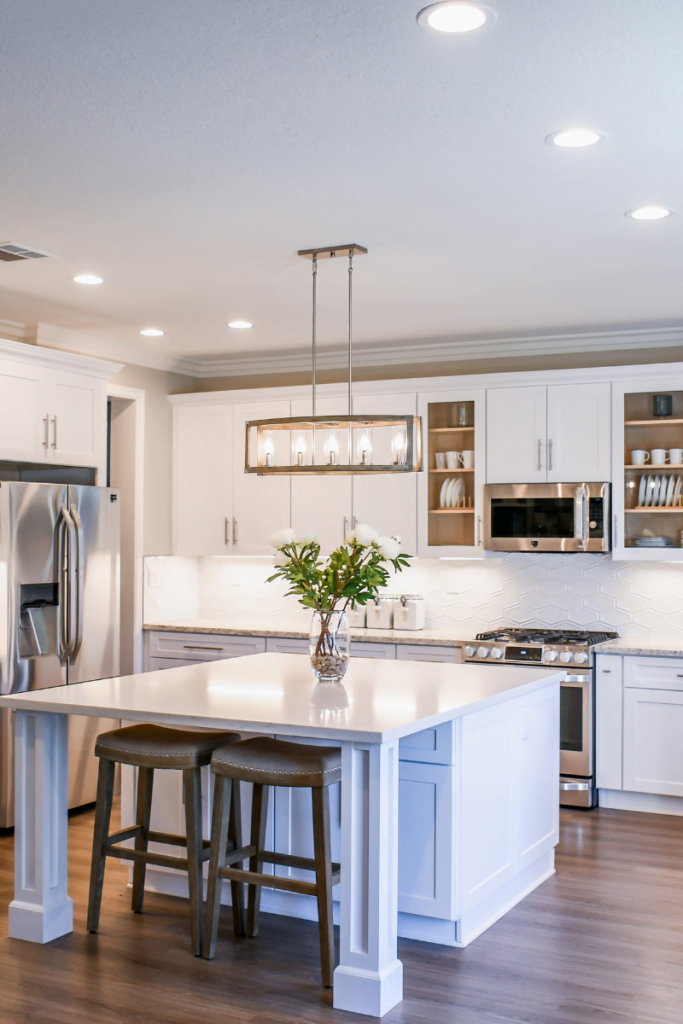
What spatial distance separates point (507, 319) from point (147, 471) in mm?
2610

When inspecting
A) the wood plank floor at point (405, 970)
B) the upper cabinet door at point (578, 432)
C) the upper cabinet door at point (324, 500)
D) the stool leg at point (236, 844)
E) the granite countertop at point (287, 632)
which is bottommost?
the wood plank floor at point (405, 970)

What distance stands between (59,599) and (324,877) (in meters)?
2.69

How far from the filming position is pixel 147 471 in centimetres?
673

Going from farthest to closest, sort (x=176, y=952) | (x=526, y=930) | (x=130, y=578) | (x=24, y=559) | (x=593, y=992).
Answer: (x=130, y=578) → (x=24, y=559) → (x=526, y=930) → (x=176, y=952) → (x=593, y=992)

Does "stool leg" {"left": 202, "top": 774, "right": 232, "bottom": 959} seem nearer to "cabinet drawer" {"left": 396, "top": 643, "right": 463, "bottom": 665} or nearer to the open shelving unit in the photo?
"cabinet drawer" {"left": 396, "top": 643, "right": 463, "bottom": 665}

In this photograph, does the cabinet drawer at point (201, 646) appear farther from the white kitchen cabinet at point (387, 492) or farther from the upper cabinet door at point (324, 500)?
the white kitchen cabinet at point (387, 492)

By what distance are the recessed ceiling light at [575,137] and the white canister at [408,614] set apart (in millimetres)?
3648

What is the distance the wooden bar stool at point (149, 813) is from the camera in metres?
3.50

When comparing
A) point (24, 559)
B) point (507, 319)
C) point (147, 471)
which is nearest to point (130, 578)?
point (147, 471)

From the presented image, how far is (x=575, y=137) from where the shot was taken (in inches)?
119

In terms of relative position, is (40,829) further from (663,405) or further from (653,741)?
(663,405)

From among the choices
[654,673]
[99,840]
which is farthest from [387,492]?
[99,840]

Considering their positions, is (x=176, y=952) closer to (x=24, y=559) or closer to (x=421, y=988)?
(x=421, y=988)

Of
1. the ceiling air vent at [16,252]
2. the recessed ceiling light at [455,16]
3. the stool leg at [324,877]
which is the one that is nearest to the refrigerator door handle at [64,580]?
the ceiling air vent at [16,252]
